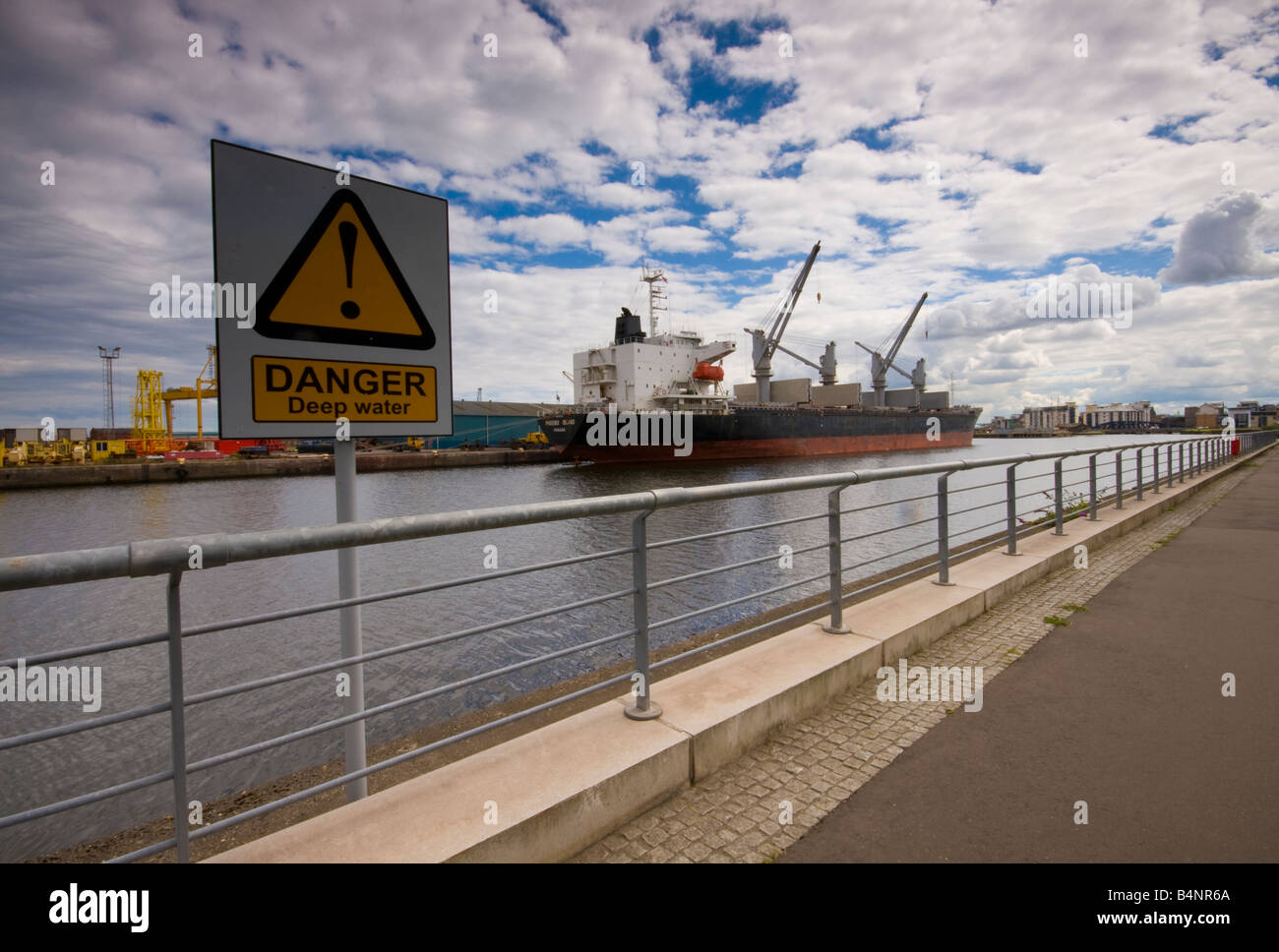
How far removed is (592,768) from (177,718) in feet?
4.36

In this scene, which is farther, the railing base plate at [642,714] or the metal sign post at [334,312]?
the railing base plate at [642,714]

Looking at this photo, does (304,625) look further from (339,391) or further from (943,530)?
(943,530)

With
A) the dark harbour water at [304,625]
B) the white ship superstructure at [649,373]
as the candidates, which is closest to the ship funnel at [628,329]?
the white ship superstructure at [649,373]

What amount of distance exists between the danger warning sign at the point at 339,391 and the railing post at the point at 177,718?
0.61 m

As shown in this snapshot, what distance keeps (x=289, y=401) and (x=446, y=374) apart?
23.3 inches

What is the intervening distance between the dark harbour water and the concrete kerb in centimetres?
306

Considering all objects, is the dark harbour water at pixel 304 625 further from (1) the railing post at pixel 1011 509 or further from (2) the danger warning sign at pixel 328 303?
(2) the danger warning sign at pixel 328 303

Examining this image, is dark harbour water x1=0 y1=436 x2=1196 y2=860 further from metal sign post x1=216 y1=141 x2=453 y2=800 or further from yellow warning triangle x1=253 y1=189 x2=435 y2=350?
yellow warning triangle x1=253 y1=189 x2=435 y2=350

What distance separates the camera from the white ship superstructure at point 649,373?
43.0 m

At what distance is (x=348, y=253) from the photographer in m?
2.21

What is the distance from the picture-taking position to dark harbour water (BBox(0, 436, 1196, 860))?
5008mm
